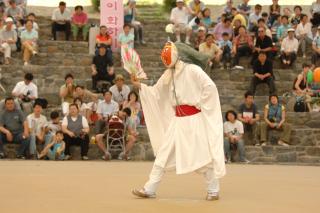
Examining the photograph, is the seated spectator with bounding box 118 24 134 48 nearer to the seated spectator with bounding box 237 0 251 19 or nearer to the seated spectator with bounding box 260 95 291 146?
the seated spectator with bounding box 237 0 251 19

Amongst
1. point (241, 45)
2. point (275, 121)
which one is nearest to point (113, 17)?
point (241, 45)

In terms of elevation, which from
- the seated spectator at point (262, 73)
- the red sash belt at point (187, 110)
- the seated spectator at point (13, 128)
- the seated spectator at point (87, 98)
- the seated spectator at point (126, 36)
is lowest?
the seated spectator at point (13, 128)

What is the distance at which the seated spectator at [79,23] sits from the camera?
25.8 meters

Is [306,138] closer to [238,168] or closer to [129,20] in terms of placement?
[238,168]

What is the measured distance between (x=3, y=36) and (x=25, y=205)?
43.1ft

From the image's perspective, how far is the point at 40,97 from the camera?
21844mm

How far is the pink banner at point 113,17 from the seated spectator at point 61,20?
6.75ft

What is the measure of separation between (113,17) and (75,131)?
5462 mm

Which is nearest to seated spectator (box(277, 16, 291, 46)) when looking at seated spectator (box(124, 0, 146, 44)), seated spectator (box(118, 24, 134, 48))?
seated spectator (box(124, 0, 146, 44))

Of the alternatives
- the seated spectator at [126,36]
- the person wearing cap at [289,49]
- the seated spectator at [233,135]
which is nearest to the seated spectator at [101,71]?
the seated spectator at [126,36]

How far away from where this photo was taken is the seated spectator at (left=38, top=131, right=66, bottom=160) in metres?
19.0

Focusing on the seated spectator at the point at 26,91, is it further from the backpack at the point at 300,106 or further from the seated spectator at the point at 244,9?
the seated spectator at the point at 244,9

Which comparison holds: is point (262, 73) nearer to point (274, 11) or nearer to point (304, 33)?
point (304, 33)

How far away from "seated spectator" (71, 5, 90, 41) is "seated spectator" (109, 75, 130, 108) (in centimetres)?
504
